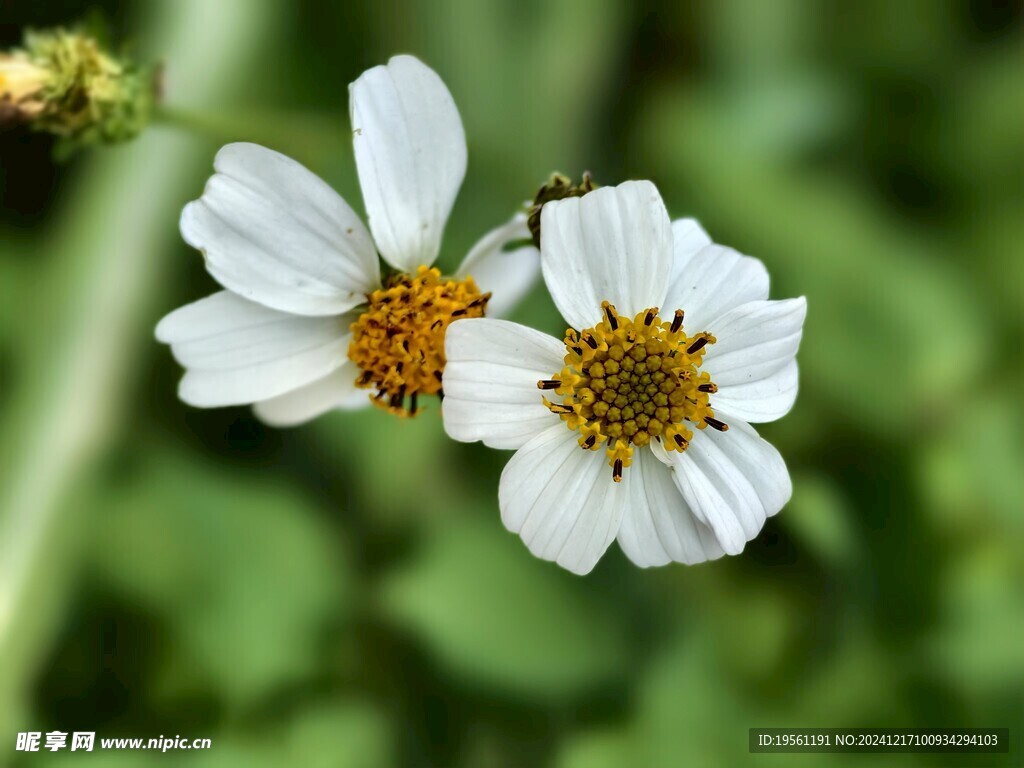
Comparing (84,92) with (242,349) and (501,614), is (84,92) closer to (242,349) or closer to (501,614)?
(242,349)

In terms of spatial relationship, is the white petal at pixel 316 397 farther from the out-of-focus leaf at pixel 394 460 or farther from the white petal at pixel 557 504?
the out-of-focus leaf at pixel 394 460

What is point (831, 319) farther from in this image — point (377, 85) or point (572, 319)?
point (377, 85)

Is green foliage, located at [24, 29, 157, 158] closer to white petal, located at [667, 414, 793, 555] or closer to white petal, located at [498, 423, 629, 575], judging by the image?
white petal, located at [498, 423, 629, 575]

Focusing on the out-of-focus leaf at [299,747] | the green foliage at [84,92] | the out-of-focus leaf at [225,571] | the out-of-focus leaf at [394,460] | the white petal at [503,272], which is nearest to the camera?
the white petal at [503,272]

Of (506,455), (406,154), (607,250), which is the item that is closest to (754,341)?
(607,250)

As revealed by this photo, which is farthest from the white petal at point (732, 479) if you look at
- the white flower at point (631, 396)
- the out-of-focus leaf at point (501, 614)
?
the out-of-focus leaf at point (501, 614)

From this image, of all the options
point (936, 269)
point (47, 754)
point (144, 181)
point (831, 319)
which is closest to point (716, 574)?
point (831, 319)
